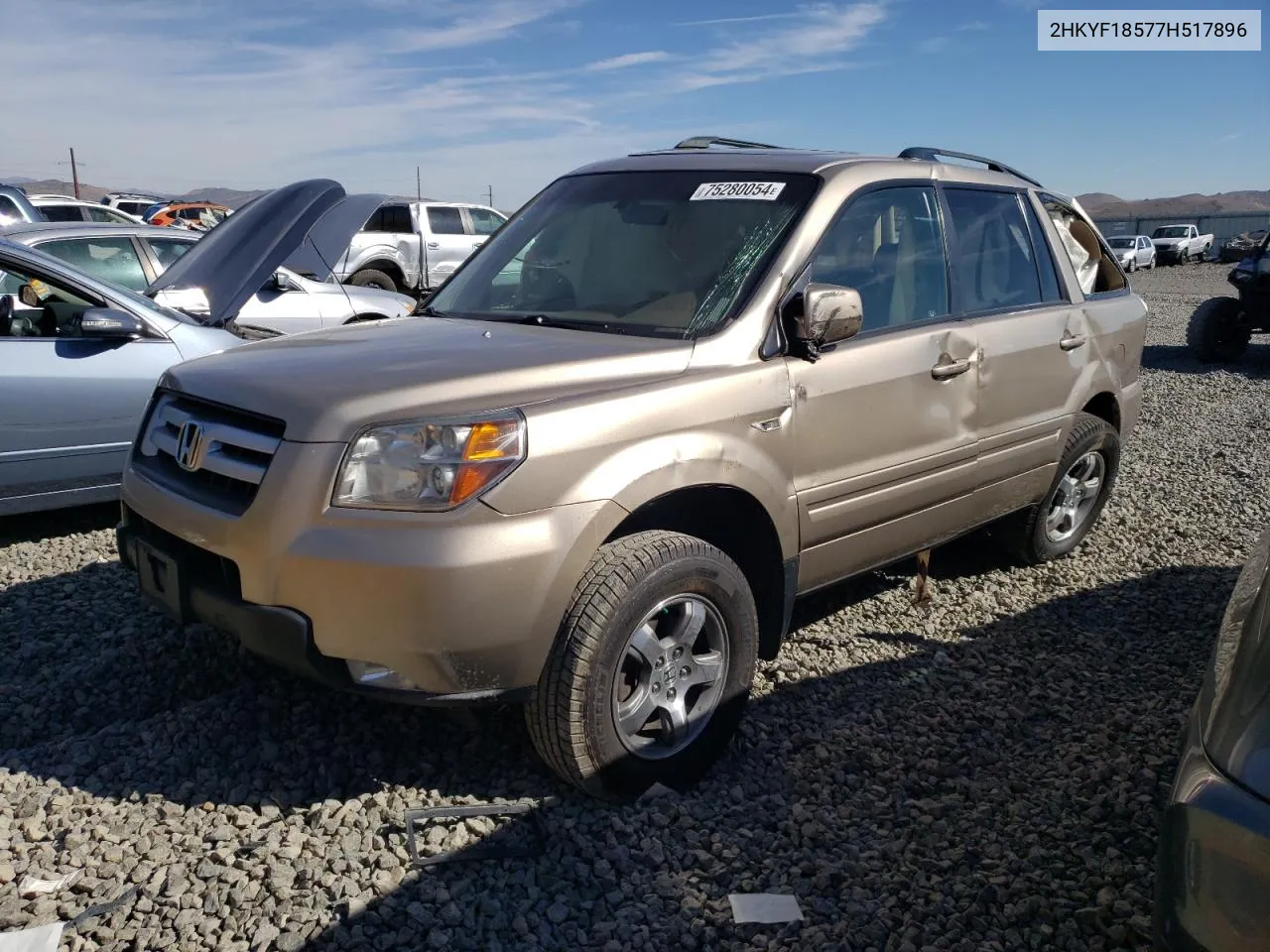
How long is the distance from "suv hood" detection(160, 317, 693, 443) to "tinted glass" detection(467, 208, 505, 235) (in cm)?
1569

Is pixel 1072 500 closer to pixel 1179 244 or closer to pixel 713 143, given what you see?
pixel 713 143

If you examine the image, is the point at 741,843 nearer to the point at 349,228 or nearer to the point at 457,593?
the point at 457,593

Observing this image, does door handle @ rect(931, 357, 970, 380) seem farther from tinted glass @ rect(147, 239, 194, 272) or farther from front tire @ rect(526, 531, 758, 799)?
tinted glass @ rect(147, 239, 194, 272)

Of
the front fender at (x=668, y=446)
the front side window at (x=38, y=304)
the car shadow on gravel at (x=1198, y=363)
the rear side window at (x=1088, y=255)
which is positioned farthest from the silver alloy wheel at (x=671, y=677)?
the car shadow on gravel at (x=1198, y=363)

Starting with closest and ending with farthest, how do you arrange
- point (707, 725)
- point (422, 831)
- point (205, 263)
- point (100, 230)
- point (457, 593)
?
point (457, 593) < point (422, 831) < point (707, 725) < point (205, 263) < point (100, 230)

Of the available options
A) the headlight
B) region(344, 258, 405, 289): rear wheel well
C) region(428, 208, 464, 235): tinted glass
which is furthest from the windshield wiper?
region(428, 208, 464, 235): tinted glass

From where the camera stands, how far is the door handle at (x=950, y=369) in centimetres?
375

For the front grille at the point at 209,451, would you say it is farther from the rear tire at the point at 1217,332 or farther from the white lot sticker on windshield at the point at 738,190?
the rear tire at the point at 1217,332

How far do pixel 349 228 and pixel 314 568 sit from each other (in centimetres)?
377

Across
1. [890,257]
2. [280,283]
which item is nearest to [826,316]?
[890,257]

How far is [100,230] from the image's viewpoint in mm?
6723

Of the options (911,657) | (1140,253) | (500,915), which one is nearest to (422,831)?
(500,915)

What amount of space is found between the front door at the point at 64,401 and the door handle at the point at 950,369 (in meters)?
3.73

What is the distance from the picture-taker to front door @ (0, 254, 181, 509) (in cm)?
481
